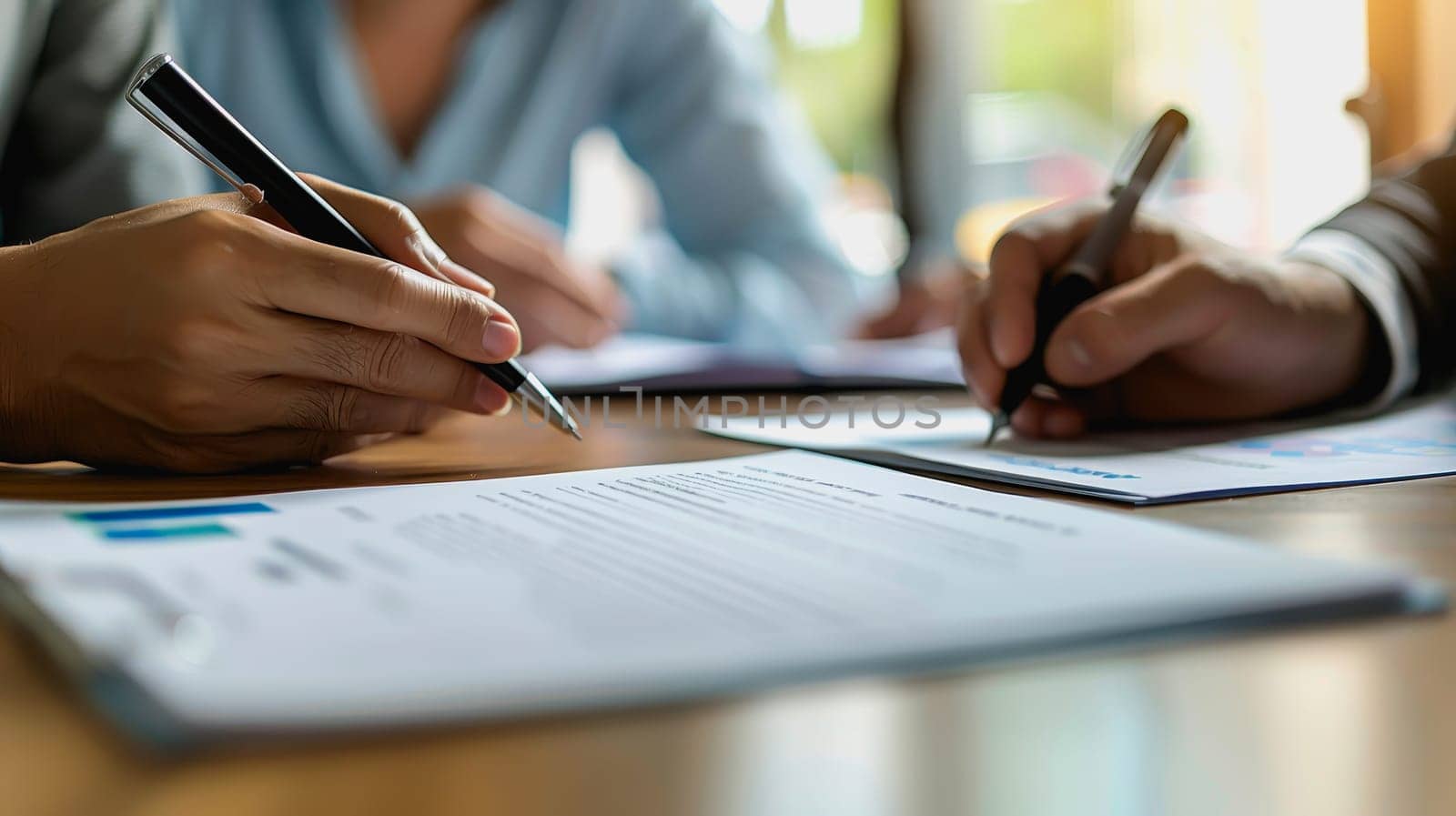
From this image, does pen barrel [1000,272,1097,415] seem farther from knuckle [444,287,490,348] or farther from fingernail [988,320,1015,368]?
knuckle [444,287,490,348]

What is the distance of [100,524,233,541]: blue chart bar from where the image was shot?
272 millimetres

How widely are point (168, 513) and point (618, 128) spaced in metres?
1.22

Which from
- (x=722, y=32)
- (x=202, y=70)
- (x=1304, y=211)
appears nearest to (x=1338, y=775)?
(x=202, y=70)

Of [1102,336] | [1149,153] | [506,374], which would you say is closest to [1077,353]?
[1102,336]

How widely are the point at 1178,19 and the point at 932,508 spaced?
263 cm

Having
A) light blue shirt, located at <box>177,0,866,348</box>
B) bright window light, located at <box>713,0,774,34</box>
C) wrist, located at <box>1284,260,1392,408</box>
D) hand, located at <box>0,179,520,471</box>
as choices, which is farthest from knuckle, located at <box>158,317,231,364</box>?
bright window light, located at <box>713,0,774,34</box>

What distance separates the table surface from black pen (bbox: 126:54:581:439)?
0.24 metres

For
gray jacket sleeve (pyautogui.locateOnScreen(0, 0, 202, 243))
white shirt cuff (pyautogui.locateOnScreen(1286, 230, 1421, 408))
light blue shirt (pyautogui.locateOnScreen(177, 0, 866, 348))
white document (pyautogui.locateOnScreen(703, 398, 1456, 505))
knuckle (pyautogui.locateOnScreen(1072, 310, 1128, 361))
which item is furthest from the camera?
light blue shirt (pyautogui.locateOnScreen(177, 0, 866, 348))

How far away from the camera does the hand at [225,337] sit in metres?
0.39

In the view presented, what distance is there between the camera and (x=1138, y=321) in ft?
1.61

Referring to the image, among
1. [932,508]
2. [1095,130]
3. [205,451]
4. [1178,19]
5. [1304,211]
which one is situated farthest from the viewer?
[1095,130]

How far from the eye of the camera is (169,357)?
0.39m

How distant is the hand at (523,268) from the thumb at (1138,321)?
0.44 meters

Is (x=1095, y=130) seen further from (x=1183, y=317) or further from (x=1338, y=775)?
(x=1338, y=775)
